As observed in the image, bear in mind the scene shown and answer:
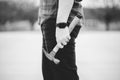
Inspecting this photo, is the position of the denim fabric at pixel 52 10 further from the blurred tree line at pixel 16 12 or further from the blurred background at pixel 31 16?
the blurred tree line at pixel 16 12

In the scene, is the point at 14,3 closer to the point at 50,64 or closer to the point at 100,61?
the point at 100,61

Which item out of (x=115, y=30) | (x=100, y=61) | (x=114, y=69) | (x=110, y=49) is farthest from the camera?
(x=115, y=30)

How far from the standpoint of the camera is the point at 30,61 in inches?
111

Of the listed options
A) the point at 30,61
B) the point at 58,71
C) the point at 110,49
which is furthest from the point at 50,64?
the point at 110,49

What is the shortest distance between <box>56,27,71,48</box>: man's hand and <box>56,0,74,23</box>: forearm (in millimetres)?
32

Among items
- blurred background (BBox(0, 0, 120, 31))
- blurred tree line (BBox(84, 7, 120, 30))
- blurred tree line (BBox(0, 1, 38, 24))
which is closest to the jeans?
blurred background (BBox(0, 0, 120, 31))

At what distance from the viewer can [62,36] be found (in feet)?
2.97

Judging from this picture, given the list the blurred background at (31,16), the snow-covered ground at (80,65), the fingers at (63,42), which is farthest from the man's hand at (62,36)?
the blurred background at (31,16)

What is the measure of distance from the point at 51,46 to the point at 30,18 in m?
4.72

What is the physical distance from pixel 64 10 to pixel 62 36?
93mm

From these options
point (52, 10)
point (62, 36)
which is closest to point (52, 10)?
point (52, 10)

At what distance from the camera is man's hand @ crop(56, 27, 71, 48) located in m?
0.90

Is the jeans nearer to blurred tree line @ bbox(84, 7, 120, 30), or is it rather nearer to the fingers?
the fingers

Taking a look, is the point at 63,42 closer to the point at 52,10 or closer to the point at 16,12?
the point at 52,10
